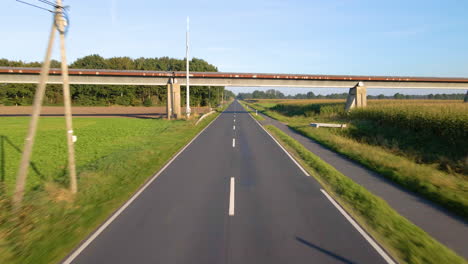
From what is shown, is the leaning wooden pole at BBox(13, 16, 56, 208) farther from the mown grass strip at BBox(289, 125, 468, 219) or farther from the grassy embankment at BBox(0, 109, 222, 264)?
the mown grass strip at BBox(289, 125, 468, 219)

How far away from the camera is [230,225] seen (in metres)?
5.39

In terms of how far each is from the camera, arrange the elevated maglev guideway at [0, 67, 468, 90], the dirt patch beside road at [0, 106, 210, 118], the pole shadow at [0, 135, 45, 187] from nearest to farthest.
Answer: the pole shadow at [0, 135, 45, 187] < the elevated maglev guideway at [0, 67, 468, 90] < the dirt patch beside road at [0, 106, 210, 118]

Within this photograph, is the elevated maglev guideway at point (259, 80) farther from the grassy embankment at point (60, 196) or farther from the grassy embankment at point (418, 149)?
the grassy embankment at point (60, 196)

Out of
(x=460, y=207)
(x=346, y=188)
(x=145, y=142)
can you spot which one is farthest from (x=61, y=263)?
(x=145, y=142)

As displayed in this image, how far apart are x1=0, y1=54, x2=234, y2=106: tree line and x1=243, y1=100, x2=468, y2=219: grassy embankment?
48.7m

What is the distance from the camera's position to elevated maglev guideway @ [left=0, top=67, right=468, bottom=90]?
107ft

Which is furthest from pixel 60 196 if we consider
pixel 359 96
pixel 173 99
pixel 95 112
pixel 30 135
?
pixel 95 112

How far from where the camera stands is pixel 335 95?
603 feet

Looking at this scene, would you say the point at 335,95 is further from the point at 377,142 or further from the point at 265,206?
the point at 265,206

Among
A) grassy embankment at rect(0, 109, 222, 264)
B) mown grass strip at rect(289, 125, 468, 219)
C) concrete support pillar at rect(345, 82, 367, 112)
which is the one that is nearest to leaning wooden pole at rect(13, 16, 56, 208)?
grassy embankment at rect(0, 109, 222, 264)

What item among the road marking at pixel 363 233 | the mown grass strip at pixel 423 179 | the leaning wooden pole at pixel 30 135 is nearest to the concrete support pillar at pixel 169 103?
the mown grass strip at pixel 423 179

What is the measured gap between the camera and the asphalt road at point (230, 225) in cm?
436

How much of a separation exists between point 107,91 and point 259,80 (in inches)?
2287

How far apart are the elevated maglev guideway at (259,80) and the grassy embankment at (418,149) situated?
14542 millimetres
